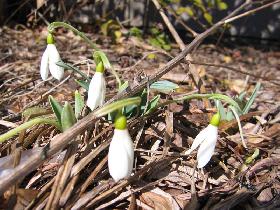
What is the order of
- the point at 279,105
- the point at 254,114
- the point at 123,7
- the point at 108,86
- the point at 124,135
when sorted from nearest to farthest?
the point at 124,135, the point at 254,114, the point at 279,105, the point at 108,86, the point at 123,7

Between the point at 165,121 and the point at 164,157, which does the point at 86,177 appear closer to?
the point at 164,157

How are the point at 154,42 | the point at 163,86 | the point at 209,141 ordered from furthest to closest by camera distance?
the point at 154,42 < the point at 163,86 < the point at 209,141

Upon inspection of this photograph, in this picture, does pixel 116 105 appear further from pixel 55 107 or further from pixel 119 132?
pixel 55 107

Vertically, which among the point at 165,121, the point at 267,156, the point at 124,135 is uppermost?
the point at 124,135

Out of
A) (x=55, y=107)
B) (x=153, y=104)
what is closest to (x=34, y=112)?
(x=55, y=107)

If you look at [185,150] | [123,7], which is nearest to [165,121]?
[185,150]

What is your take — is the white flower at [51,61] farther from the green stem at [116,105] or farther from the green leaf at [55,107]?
the green stem at [116,105]

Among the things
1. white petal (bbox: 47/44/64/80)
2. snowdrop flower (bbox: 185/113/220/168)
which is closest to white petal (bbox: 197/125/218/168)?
snowdrop flower (bbox: 185/113/220/168)
